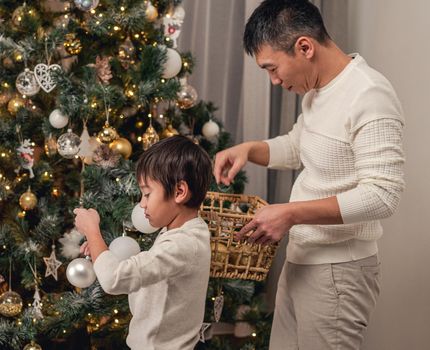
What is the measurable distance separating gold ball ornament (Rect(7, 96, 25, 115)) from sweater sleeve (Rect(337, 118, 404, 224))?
4.39 ft

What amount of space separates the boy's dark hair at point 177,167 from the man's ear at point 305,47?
0.35 m

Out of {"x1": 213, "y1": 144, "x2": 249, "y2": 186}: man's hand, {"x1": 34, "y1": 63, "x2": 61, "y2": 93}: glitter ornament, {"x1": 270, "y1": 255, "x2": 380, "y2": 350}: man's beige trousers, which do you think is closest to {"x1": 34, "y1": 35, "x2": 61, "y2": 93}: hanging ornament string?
{"x1": 34, "y1": 63, "x2": 61, "y2": 93}: glitter ornament

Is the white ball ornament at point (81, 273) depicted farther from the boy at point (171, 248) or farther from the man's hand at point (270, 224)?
the man's hand at point (270, 224)

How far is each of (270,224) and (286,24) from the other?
0.50 meters

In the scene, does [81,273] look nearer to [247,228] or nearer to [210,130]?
[247,228]

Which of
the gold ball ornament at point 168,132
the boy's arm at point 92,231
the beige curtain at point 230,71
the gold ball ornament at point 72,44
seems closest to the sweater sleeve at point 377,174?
the boy's arm at point 92,231

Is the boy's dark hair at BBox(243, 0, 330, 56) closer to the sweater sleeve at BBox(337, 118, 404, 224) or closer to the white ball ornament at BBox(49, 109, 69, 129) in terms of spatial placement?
the sweater sleeve at BBox(337, 118, 404, 224)

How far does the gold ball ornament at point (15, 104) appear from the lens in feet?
8.00

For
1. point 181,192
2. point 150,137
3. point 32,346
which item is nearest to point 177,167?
point 181,192

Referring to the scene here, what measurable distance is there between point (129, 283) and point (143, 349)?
0.21 meters

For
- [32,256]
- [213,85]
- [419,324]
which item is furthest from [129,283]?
[213,85]

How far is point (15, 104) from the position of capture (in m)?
2.44

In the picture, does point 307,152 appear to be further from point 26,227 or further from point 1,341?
point 1,341

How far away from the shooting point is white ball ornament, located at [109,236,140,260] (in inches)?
78.4
